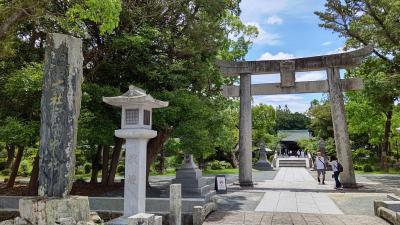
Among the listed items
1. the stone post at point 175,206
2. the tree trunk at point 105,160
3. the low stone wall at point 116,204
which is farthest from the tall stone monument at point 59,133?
the tree trunk at point 105,160

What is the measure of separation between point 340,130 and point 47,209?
1474 cm

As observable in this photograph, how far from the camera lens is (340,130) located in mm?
17578

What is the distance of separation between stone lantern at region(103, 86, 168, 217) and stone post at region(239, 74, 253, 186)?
10.4 m

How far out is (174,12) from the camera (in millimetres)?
15242

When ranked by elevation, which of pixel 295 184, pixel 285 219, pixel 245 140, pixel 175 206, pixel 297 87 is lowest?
pixel 285 219

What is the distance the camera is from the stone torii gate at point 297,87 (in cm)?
1742

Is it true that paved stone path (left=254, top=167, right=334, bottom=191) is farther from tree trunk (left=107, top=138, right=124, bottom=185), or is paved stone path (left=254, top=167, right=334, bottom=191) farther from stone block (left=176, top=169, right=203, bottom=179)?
tree trunk (left=107, top=138, right=124, bottom=185)

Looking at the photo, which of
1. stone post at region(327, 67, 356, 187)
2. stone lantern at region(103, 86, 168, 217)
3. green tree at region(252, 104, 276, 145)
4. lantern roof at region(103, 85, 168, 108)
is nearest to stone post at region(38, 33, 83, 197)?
lantern roof at region(103, 85, 168, 108)

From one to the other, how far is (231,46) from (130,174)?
1655 cm

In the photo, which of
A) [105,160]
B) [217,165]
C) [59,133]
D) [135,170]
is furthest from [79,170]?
[59,133]

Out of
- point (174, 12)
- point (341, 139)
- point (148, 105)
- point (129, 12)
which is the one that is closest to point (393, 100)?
point (341, 139)

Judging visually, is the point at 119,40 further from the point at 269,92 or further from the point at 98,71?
the point at 269,92

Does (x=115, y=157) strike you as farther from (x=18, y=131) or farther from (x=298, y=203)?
(x=298, y=203)

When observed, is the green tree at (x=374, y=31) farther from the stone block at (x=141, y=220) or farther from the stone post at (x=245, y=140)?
the stone block at (x=141, y=220)
